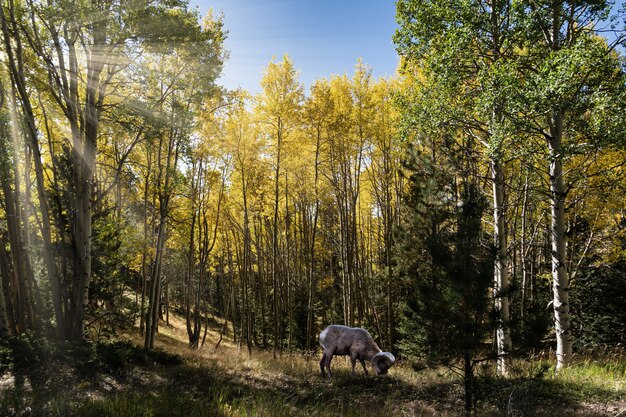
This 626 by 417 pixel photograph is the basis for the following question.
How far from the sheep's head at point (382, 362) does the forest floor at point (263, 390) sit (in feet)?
0.86

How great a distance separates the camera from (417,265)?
10.7 m

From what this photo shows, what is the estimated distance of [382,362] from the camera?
731 centimetres

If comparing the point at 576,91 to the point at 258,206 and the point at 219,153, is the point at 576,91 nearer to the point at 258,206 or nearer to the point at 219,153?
the point at 219,153

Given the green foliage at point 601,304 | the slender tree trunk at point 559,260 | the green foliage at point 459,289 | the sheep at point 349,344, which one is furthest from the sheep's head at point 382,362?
the green foliage at point 601,304

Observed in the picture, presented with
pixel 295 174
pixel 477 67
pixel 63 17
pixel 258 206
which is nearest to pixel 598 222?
pixel 477 67

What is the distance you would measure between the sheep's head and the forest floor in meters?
0.26

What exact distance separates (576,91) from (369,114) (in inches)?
257

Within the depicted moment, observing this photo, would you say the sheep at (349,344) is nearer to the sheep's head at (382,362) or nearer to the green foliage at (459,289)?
the sheep's head at (382,362)

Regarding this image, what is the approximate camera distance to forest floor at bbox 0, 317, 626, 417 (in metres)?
4.89

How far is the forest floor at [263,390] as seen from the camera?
16.0ft

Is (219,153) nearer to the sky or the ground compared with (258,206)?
nearer to the sky

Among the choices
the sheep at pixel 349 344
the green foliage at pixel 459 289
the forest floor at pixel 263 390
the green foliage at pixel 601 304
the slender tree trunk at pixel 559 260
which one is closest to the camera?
the forest floor at pixel 263 390

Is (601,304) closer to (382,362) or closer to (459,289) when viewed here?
(382,362)

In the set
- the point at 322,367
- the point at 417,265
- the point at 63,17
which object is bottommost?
the point at 322,367
